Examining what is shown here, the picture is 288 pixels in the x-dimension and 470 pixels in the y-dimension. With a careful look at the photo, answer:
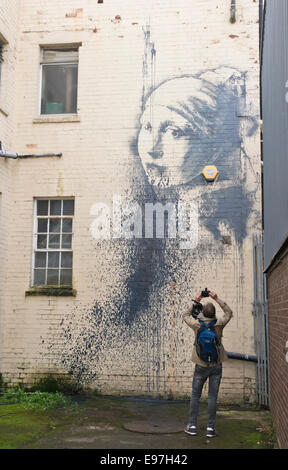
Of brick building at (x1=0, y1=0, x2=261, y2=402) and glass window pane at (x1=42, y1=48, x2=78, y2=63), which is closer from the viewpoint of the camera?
brick building at (x1=0, y1=0, x2=261, y2=402)

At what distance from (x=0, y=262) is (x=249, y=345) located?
16.2ft

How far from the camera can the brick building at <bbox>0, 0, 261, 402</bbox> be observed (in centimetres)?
923

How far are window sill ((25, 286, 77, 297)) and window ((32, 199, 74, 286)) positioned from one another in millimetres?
149

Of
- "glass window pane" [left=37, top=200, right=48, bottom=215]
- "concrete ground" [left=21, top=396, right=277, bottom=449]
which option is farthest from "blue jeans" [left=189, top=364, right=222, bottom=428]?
"glass window pane" [left=37, top=200, right=48, bottom=215]

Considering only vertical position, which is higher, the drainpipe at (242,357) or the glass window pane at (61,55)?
the glass window pane at (61,55)

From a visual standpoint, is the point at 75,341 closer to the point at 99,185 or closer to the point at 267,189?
the point at 99,185

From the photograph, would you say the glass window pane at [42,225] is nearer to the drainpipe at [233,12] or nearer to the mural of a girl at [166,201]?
the mural of a girl at [166,201]

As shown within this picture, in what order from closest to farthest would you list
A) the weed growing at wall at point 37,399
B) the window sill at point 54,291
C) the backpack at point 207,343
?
1. the backpack at point 207,343
2. the weed growing at wall at point 37,399
3. the window sill at point 54,291

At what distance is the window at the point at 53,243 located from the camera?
9812 mm

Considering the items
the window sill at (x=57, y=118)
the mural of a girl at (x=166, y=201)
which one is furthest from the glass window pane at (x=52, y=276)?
the window sill at (x=57, y=118)

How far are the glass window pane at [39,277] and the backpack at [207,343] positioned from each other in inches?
171

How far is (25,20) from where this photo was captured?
10.5 meters

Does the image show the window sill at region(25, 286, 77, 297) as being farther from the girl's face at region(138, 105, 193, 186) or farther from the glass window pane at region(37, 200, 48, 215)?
the girl's face at region(138, 105, 193, 186)
